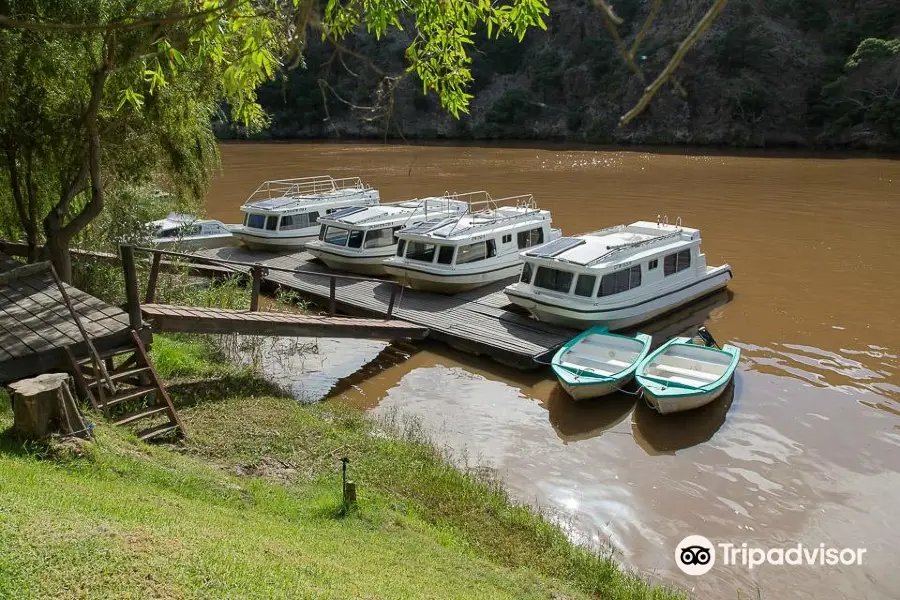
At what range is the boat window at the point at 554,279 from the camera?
16.2 meters

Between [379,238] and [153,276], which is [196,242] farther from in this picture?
[153,276]

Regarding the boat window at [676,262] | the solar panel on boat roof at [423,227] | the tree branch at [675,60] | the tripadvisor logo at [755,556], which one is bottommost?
the tripadvisor logo at [755,556]

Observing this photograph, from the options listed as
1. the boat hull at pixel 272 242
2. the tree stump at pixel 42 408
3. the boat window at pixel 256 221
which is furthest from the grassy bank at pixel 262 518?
the boat window at pixel 256 221

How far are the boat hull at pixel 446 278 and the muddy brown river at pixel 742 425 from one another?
253 cm

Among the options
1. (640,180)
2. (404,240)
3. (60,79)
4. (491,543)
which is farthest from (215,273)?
(640,180)

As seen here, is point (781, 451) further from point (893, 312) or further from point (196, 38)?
point (196, 38)

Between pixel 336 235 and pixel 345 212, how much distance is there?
3.87 ft

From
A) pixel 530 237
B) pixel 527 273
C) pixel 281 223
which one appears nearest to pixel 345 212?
pixel 281 223

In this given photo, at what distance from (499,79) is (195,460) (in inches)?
2865

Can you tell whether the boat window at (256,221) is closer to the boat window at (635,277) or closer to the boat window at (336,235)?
the boat window at (336,235)

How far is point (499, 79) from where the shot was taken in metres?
76.2

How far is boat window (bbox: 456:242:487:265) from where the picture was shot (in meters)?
18.5

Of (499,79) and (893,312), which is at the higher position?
(499,79)

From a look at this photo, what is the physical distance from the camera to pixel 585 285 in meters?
16.1
